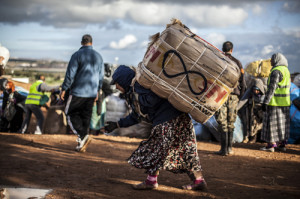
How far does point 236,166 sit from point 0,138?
5.39 metres

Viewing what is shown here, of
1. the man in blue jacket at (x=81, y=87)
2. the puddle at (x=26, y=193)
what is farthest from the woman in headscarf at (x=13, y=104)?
the puddle at (x=26, y=193)

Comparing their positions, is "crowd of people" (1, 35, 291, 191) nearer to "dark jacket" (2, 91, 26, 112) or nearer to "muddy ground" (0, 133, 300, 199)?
"dark jacket" (2, 91, 26, 112)

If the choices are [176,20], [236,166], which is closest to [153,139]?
[176,20]

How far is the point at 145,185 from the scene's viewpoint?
419 cm

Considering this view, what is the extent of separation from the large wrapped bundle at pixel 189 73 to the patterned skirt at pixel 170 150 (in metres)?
0.30

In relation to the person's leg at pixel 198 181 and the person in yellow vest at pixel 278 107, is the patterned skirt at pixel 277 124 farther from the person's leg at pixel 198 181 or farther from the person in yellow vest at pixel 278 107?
the person's leg at pixel 198 181

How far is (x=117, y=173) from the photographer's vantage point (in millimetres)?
5109

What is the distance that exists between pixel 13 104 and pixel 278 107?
800cm

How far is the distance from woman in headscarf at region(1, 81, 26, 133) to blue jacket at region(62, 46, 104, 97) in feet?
16.9

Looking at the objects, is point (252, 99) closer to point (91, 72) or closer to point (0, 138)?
point (91, 72)

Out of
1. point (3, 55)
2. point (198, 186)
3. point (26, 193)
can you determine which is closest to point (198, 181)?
point (198, 186)

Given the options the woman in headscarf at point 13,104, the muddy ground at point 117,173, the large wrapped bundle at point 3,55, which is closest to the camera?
the muddy ground at point 117,173

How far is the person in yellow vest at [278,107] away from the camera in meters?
7.38

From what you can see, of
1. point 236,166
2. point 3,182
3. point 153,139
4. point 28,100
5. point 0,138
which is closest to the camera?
point 153,139
